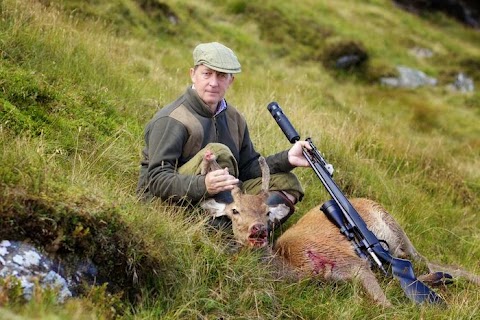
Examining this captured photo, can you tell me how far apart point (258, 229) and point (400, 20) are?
890 inches

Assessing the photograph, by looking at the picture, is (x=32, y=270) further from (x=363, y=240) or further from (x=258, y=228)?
(x=363, y=240)

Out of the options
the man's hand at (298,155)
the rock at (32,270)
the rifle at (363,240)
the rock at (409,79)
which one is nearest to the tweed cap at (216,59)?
the man's hand at (298,155)

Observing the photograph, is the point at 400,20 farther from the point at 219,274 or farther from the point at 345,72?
the point at 219,274

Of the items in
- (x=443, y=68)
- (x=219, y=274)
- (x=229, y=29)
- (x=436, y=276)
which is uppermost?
(x=219, y=274)

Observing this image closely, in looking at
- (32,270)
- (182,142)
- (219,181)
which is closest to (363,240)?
(219,181)

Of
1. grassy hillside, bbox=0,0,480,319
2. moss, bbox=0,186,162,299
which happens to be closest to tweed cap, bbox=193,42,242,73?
grassy hillside, bbox=0,0,480,319

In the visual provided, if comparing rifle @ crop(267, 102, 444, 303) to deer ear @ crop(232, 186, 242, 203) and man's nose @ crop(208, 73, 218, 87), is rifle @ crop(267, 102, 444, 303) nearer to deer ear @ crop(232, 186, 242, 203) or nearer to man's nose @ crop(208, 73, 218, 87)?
deer ear @ crop(232, 186, 242, 203)

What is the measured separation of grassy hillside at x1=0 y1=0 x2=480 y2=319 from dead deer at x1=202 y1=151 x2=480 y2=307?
16cm

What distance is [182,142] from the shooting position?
5.79 m

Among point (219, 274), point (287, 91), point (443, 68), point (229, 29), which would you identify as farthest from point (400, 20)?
point (219, 274)

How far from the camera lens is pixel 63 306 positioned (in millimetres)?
3701

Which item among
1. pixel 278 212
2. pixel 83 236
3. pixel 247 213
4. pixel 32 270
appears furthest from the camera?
pixel 278 212

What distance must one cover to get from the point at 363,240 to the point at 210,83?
1.93m

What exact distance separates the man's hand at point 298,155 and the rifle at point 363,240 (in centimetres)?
5
